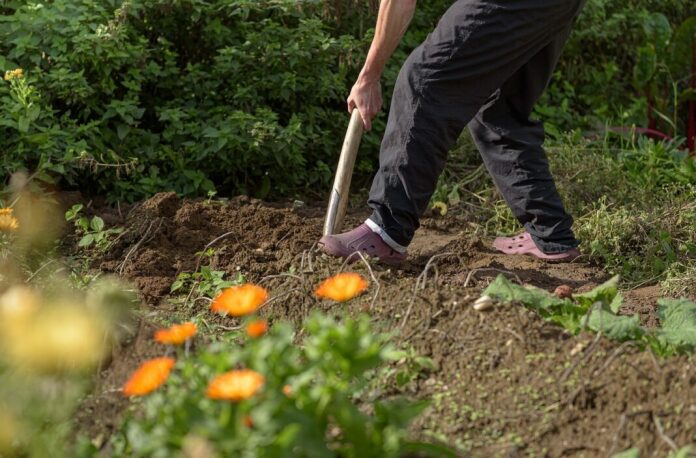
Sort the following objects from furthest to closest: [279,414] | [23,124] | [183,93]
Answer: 1. [183,93]
2. [23,124]
3. [279,414]

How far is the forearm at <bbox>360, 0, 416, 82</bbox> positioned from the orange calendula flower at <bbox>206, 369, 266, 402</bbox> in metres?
2.16

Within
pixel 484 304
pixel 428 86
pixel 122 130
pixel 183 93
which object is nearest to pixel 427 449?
Result: pixel 484 304

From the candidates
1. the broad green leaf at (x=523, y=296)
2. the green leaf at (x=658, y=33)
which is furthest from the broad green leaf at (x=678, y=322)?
A: the green leaf at (x=658, y=33)

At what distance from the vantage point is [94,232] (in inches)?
171

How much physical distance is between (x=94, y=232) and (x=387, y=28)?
1554mm

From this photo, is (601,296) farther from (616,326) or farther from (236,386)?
(236,386)

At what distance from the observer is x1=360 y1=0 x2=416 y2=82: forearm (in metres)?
3.71

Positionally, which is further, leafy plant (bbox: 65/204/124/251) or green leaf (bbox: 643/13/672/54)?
green leaf (bbox: 643/13/672/54)

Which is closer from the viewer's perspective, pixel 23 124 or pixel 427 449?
pixel 427 449

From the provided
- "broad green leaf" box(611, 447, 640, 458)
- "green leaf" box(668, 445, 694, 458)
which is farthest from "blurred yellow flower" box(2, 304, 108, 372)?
"green leaf" box(668, 445, 694, 458)

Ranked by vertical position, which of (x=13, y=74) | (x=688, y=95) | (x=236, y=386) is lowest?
(x=688, y=95)

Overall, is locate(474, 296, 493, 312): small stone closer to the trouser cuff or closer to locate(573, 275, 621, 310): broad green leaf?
locate(573, 275, 621, 310): broad green leaf

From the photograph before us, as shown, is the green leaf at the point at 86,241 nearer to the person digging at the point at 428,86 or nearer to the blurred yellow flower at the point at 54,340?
the person digging at the point at 428,86

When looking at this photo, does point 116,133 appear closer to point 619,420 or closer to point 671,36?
point 619,420
